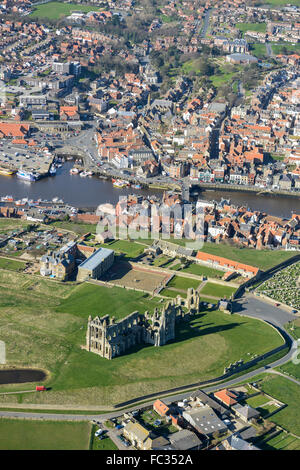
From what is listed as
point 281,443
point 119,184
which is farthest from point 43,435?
point 119,184

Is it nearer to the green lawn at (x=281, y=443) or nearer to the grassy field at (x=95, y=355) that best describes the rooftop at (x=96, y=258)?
the grassy field at (x=95, y=355)

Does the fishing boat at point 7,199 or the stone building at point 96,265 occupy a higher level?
the stone building at point 96,265

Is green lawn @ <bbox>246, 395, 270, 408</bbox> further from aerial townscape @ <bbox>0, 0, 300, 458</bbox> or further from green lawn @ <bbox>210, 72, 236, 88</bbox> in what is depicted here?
green lawn @ <bbox>210, 72, 236, 88</bbox>

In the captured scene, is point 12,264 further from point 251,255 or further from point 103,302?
point 251,255

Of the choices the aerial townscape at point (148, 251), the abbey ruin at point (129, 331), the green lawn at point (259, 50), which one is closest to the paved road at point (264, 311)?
the aerial townscape at point (148, 251)

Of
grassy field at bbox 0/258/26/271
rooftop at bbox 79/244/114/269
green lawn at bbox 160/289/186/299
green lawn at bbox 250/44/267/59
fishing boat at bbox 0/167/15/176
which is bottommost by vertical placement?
fishing boat at bbox 0/167/15/176

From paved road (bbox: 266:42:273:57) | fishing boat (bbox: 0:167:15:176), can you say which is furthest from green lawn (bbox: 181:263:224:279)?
paved road (bbox: 266:42:273:57)
